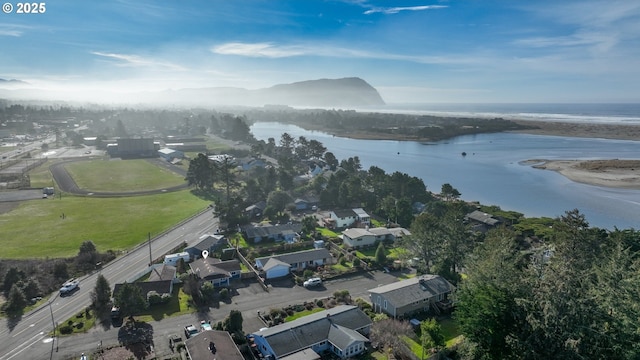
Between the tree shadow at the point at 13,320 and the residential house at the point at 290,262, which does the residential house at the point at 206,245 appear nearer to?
the residential house at the point at 290,262

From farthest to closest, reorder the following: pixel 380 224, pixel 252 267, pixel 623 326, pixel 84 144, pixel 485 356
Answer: pixel 84 144, pixel 380 224, pixel 252 267, pixel 485 356, pixel 623 326

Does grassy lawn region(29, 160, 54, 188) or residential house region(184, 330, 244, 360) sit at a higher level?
grassy lawn region(29, 160, 54, 188)

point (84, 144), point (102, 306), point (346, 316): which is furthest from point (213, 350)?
point (84, 144)

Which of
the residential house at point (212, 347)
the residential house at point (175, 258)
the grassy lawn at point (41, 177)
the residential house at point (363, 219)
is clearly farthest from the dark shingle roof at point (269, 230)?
the grassy lawn at point (41, 177)

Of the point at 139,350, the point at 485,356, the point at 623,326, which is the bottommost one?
the point at 139,350

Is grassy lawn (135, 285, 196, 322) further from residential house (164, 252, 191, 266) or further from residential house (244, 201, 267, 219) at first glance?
residential house (244, 201, 267, 219)

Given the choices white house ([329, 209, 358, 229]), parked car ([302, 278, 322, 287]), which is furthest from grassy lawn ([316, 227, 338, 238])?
parked car ([302, 278, 322, 287])

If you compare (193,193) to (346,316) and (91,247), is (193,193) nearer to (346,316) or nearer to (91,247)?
(91,247)

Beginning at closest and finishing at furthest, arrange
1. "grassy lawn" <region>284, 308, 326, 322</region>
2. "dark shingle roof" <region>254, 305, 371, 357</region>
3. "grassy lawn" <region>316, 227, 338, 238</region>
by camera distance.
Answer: "dark shingle roof" <region>254, 305, 371, 357</region>, "grassy lawn" <region>284, 308, 326, 322</region>, "grassy lawn" <region>316, 227, 338, 238</region>

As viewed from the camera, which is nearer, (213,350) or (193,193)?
(213,350)
